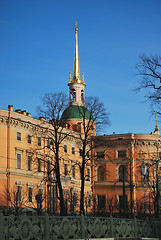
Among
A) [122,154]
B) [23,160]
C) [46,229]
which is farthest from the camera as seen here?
[122,154]

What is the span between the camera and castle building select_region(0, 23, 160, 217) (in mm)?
56375

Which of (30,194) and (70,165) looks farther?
(70,165)

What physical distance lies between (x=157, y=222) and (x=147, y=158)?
4788 cm

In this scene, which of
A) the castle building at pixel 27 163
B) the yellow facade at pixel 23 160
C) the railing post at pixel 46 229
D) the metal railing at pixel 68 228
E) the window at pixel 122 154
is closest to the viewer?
the metal railing at pixel 68 228

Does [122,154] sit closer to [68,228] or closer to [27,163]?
[27,163]

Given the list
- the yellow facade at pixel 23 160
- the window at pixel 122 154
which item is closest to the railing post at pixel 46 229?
the yellow facade at pixel 23 160

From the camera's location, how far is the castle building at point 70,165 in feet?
185

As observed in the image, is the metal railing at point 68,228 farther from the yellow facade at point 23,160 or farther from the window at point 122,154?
the window at point 122,154

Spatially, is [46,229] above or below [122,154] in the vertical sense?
below

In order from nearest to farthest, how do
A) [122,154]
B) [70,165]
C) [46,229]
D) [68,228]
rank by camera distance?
[46,229] < [68,228] < [70,165] < [122,154]

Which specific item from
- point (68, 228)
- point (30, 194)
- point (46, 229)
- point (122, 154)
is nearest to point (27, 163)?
point (30, 194)

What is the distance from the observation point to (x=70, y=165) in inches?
2785

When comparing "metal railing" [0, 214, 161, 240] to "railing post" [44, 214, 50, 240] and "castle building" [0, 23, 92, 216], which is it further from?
"castle building" [0, 23, 92, 216]

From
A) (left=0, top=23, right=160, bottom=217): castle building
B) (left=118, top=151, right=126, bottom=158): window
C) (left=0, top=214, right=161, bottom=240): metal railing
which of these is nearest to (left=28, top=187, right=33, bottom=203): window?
(left=0, top=23, right=160, bottom=217): castle building
